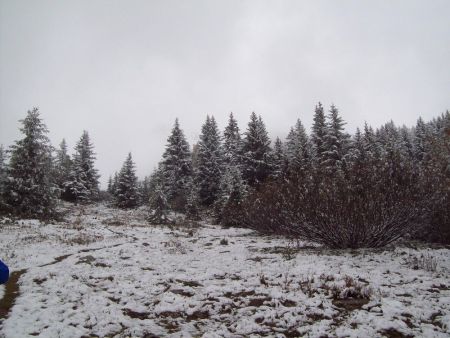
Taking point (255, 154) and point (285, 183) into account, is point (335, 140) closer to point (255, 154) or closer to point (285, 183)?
point (255, 154)

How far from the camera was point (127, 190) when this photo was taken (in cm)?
3859

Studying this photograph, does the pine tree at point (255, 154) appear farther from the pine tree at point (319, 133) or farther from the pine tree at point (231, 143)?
the pine tree at point (319, 133)

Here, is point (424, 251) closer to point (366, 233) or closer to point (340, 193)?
point (366, 233)

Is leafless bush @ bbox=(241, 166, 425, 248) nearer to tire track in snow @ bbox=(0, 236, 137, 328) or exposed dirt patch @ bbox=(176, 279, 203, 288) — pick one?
exposed dirt patch @ bbox=(176, 279, 203, 288)

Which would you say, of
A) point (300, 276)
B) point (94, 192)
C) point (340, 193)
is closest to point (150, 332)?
point (300, 276)

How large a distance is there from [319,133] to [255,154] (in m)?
10.0

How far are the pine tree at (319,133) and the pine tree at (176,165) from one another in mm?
15848

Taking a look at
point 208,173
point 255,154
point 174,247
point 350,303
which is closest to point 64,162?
point 208,173

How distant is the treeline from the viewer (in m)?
11.2

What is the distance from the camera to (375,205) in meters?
10.8

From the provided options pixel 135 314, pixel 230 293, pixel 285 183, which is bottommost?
pixel 135 314

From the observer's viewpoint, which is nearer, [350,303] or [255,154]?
[350,303]

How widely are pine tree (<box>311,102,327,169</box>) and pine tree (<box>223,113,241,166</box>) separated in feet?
31.8

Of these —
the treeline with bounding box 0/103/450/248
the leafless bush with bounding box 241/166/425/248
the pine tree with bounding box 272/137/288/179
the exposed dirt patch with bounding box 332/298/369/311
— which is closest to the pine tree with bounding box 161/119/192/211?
the treeline with bounding box 0/103/450/248
